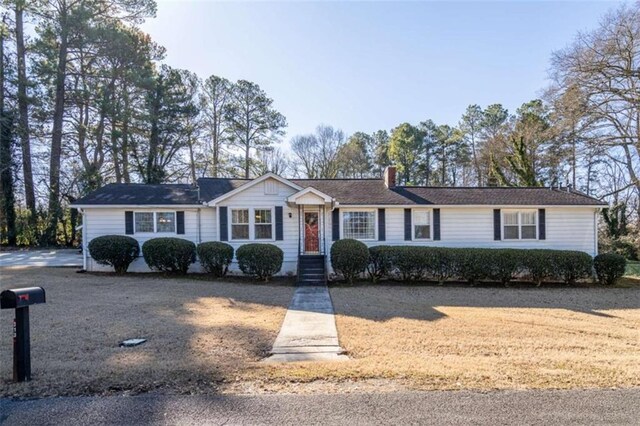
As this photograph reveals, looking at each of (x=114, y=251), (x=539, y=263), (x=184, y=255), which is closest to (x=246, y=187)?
(x=184, y=255)

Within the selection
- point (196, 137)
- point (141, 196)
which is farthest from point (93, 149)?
point (141, 196)

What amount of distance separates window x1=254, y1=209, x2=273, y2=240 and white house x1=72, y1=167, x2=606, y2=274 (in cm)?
4

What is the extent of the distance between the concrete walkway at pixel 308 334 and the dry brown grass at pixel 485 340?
0.90 feet

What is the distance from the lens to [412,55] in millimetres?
13969

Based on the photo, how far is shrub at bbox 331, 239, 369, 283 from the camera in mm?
13383

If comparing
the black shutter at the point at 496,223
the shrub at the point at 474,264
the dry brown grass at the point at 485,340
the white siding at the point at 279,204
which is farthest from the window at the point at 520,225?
the white siding at the point at 279,204

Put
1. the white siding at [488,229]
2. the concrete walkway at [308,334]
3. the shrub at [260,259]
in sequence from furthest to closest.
Answer: the white siding at [488,229] < the shrub at [260,259] < the concrete walkway at [308,334]

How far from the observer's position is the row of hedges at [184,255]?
13633mm

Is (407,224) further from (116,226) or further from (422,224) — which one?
(116,226)

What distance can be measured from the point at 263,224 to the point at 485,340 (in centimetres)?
1033

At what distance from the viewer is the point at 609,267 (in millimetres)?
13898

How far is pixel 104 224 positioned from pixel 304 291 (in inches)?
354

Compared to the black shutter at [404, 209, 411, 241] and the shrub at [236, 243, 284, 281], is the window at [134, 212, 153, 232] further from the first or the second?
the black shutter at [404, 209, 411, 241]

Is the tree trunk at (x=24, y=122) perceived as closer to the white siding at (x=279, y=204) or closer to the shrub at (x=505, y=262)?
the white siding at (x=279, y=204)
